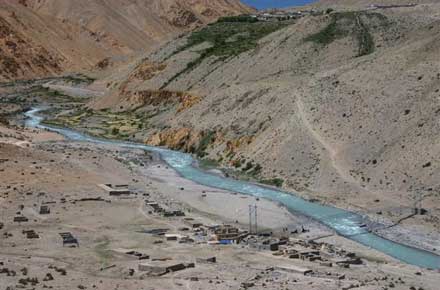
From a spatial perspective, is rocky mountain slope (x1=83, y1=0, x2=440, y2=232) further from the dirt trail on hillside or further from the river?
the river

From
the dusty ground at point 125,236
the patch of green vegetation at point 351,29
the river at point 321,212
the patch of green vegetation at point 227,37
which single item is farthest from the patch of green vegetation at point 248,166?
the patch of green vegetation at point 227,37

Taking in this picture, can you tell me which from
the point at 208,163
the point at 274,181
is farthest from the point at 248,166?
the point at 208,163

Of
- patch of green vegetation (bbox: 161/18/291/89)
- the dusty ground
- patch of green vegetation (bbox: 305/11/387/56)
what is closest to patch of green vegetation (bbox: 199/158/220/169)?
the dusty ground

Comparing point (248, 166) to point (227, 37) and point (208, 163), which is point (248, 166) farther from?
point (227, 37)

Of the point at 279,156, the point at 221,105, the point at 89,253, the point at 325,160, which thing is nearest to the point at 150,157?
the point at 221,105

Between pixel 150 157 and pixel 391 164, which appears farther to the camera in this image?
pixel 150 157

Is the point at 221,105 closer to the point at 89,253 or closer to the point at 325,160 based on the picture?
the point at 325,160
